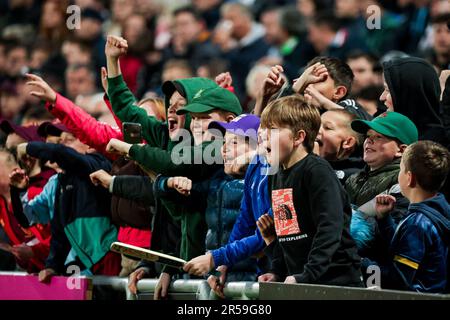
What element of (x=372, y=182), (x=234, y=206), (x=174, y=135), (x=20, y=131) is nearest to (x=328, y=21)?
(x=20, y=131)

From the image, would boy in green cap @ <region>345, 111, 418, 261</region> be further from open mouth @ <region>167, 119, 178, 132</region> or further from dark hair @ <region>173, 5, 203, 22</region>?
dark hair @ <region>173, 5, 203, 22</region>

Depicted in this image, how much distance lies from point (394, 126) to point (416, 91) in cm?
47

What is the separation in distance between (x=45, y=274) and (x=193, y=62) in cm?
630

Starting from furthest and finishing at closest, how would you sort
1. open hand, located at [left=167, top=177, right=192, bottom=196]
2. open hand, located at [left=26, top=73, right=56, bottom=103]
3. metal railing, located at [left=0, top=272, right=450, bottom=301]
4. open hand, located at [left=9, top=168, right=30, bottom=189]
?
open hand, located at [left=9, top=168, right=30, bottom=189]
open hand, located at [left=26, top=73, right=56, bottom=103]
open hand, located at [left=167, top=177, right=192, bottom=196]
metal railing, located at [left=0, top=272, right=450, bottom=301]

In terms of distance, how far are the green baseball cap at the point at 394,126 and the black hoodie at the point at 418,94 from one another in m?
0.35

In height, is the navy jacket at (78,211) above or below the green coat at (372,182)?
below

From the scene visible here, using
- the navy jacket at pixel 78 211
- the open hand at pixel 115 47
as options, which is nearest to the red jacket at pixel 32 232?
the navy jacket at pixel 78 211

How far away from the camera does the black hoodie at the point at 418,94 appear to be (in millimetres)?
6434

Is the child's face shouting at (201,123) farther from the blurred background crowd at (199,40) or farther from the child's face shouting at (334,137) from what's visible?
the blurred background crowd at (199,40)

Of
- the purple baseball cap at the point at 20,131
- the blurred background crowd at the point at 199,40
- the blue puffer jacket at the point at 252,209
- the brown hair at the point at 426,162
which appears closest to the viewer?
the brown hair at the point at 426,162

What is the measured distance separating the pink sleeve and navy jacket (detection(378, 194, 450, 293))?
8.63 ft

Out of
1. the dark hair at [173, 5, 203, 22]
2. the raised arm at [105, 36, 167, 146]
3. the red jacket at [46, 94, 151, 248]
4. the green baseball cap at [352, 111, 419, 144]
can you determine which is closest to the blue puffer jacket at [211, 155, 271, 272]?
the green baseball cap at [352, 111, 419, 144]

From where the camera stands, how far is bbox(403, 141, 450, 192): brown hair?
5590 millimetres
